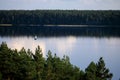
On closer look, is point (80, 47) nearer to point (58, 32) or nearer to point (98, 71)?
point (58, 32)

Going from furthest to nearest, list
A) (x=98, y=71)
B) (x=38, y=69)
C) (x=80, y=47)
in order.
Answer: (x=80, y=47)
(x=38, y=69)
(x=98, y=71)

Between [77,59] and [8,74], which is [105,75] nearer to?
[8,74]

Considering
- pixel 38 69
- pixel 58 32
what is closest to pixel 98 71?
pixel 38 69

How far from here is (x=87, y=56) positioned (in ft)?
249

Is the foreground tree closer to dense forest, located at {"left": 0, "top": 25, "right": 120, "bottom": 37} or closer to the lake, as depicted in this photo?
the lake

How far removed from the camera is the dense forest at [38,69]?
95.6 ft

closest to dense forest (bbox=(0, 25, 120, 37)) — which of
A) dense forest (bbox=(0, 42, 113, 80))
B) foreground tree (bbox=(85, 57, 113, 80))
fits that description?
dense forest (bbox=(0, 42, 113, 80))

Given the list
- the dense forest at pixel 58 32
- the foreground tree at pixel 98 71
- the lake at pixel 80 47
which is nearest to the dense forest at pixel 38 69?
the foreground tree at pixel 98 71

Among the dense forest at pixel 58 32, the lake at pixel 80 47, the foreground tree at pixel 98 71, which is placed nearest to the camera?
the foreground tree at pixel 98 71

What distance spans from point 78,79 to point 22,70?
4937mm

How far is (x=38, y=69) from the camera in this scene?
3097cm

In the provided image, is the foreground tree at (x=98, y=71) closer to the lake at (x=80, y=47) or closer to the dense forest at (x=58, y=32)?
the lake at (x=80, y=47)

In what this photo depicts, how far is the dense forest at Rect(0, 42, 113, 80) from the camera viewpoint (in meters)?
29.1

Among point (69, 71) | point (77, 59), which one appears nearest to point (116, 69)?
point (77, 59)
